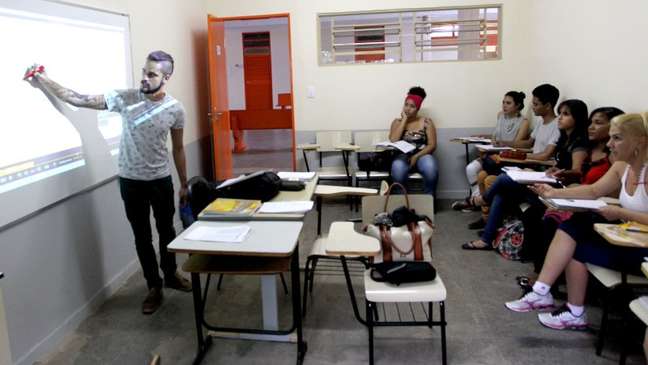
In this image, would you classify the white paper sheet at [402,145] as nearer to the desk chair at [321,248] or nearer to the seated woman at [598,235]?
the desk chair at [321,248]

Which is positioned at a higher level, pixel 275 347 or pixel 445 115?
pixel 445 115

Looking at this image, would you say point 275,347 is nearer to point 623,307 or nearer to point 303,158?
point 623,307

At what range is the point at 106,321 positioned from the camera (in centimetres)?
291

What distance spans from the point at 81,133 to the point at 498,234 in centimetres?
301

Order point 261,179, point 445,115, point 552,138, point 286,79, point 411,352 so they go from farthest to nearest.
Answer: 1. point 286,79
2. point 445,115
3. point 552,138
4. point 261,179
5. point 411,352

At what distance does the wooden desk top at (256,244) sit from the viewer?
2080 millimetres

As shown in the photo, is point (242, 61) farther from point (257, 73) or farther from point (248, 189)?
point (248, 189)

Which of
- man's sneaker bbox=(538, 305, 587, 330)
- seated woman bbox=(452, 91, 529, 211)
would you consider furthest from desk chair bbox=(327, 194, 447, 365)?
seated woman bbox=(452, 91, 529, 211)

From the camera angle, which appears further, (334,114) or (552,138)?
(334,114)

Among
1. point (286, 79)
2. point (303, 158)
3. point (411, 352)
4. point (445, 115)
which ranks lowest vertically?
point (411, 352)

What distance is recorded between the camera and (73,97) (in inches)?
105

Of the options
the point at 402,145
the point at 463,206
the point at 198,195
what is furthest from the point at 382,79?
the point at 198,195

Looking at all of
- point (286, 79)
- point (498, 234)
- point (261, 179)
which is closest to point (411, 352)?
point (261, 179)

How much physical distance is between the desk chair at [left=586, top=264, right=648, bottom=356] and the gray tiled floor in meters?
0.12
